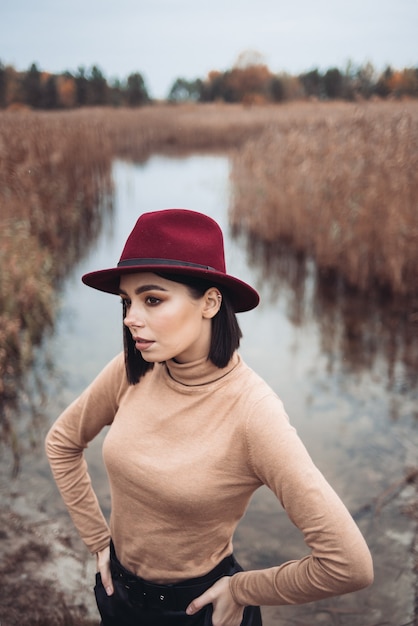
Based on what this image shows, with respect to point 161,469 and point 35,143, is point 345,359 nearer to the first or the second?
point 161,469

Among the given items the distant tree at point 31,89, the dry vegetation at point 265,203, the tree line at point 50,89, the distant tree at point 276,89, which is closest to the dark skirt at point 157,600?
the dry vegetation at point 265,203

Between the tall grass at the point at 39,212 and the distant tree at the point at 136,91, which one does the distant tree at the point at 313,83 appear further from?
the distant tree at the point at 136,91

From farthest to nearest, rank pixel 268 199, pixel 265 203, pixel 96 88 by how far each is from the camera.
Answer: pixel 96 88 < pixel 265 203 < pixel 268 199

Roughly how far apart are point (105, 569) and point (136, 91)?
2275 cm

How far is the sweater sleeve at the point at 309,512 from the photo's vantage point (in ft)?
3.10

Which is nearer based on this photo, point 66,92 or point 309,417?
point 309,417

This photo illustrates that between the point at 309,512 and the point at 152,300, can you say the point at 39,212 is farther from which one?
the point at 309,512

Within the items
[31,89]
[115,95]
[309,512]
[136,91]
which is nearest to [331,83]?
[31,89]

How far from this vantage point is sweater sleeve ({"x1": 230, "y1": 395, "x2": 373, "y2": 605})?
945mm

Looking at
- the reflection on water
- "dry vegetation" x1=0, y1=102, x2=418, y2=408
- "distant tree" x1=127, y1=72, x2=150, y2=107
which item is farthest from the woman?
"distant tree" x1=127, y1=72, x2=150, y2=107

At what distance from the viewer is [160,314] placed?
3.48 ft

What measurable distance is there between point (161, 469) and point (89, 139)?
937 cm

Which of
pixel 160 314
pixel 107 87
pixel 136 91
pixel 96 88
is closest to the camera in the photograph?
pixel 160 314

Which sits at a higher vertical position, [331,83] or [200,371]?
[331,83]
